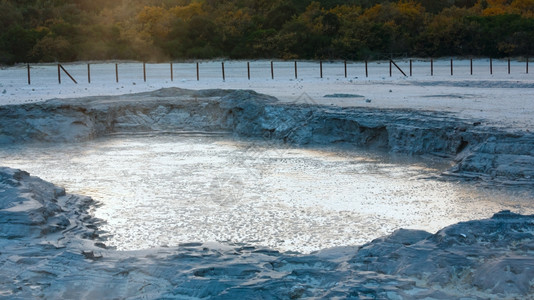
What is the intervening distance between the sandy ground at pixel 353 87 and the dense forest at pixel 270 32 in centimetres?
306

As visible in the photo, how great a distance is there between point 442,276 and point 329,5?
50.9 metres

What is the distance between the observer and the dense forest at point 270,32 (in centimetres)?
4262

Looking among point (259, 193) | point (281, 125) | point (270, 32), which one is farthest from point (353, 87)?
point (270, 32)

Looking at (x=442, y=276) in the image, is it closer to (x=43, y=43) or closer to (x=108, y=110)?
(x=108, y=110)

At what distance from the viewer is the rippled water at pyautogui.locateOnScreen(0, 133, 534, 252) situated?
293 inches

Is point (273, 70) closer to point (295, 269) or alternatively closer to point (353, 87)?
point (353, 87)

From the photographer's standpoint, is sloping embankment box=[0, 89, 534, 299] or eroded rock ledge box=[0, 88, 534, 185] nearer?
sloping embankment box=[0, 89, 534, 299]

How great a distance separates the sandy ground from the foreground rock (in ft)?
20.4

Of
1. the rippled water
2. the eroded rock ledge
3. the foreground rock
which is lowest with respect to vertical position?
the rippled water

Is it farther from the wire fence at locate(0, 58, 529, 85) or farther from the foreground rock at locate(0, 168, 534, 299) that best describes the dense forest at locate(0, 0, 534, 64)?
the foreground rock at locate(0, 168, 534, 299)

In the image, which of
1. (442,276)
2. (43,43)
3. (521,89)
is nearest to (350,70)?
(521,89)

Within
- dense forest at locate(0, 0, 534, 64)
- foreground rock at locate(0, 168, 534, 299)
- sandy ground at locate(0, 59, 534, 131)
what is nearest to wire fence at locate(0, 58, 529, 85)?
sandy ground at locate(0, 59, 534, 131)

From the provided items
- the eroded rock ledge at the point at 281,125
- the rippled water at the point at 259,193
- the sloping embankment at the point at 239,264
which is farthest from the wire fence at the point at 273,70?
the sloping embankment at the point at 239,264

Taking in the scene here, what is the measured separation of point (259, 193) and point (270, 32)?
36.5 metres
